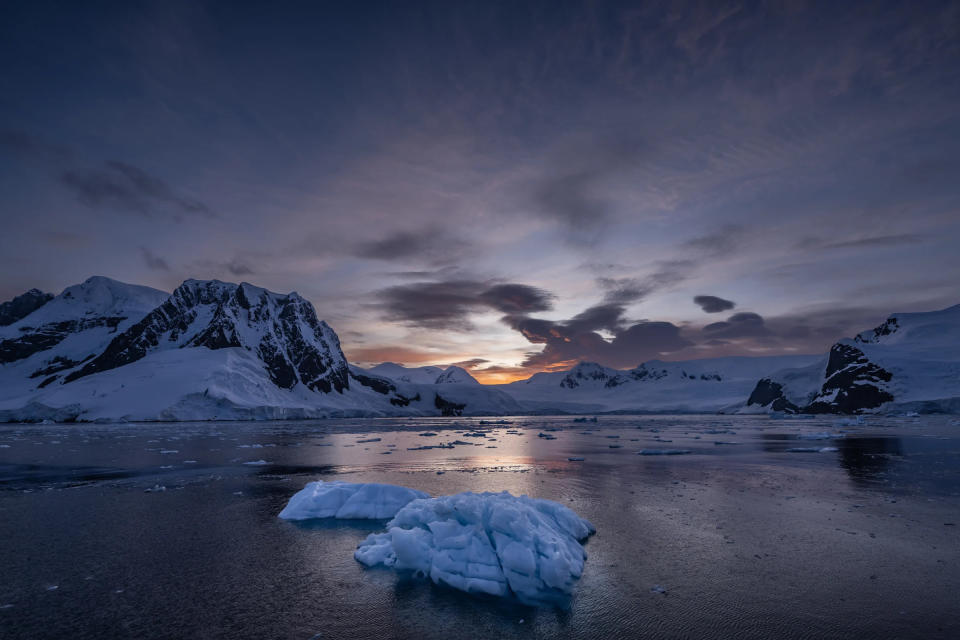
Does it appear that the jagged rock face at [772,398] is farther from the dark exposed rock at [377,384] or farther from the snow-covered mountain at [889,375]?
the dark exposed rock at [377,384]

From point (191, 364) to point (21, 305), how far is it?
13673 cm

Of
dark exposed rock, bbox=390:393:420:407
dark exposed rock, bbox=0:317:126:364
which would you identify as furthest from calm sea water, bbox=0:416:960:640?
dark exposed rock, bbox=0:317:126:364

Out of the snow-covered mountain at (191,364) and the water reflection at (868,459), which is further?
the snow-covered mountain at (191,364)

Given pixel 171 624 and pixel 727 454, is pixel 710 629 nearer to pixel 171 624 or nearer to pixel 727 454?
pixel 171 624

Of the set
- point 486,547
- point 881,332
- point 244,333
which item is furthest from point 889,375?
point 244,333

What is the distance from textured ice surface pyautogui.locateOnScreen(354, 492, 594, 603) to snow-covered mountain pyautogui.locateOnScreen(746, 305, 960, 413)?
10050 centimetres

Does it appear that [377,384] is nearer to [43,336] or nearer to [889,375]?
[43,336]

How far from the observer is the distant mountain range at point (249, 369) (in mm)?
84938

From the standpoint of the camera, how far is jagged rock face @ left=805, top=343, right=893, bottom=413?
9150 cm

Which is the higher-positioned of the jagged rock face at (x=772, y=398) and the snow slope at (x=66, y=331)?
the snow slope at (x=66, y=331)

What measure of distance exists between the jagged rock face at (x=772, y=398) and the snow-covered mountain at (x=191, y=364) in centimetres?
7471

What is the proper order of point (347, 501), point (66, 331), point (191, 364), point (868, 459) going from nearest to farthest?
1. point (347, 501)
2. point (868, 459)
3. point (191, 364)
4. point (66, 331)

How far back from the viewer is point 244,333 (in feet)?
456

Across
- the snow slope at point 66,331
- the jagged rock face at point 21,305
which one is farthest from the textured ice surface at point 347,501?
the jagged rock face at point 21,305
